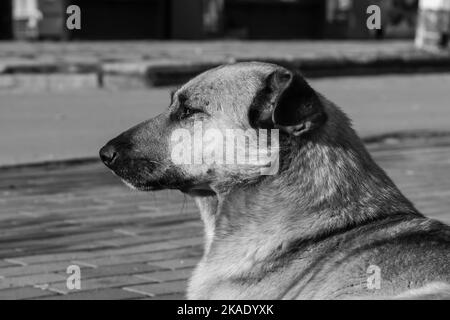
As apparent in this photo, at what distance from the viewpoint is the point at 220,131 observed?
14.1ft

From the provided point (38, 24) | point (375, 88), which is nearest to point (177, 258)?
point (375, 88)

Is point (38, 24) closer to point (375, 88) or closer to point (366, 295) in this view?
point (375, 88)

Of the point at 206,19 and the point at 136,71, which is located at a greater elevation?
the point at 136,71

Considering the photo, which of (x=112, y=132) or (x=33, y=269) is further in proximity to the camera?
(x=112, y=132)

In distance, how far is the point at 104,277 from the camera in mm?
5832

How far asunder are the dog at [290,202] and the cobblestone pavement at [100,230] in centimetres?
113

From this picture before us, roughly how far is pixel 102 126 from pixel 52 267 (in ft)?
20.1

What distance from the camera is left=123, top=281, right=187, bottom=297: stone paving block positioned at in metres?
5.58

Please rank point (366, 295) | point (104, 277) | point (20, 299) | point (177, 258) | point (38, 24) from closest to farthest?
point (366, 295)
point (20, 299)
point (104, 277)
point (177, 258)
point (38, 24)

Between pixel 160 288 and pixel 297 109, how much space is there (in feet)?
6.49

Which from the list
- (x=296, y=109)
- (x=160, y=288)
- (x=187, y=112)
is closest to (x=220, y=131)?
(x=187, y=112)

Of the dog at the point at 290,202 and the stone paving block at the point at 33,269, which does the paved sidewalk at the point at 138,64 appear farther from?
the dog at the point at 290,202

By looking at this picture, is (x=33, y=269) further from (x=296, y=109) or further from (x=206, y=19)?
(x=206, y=19)
